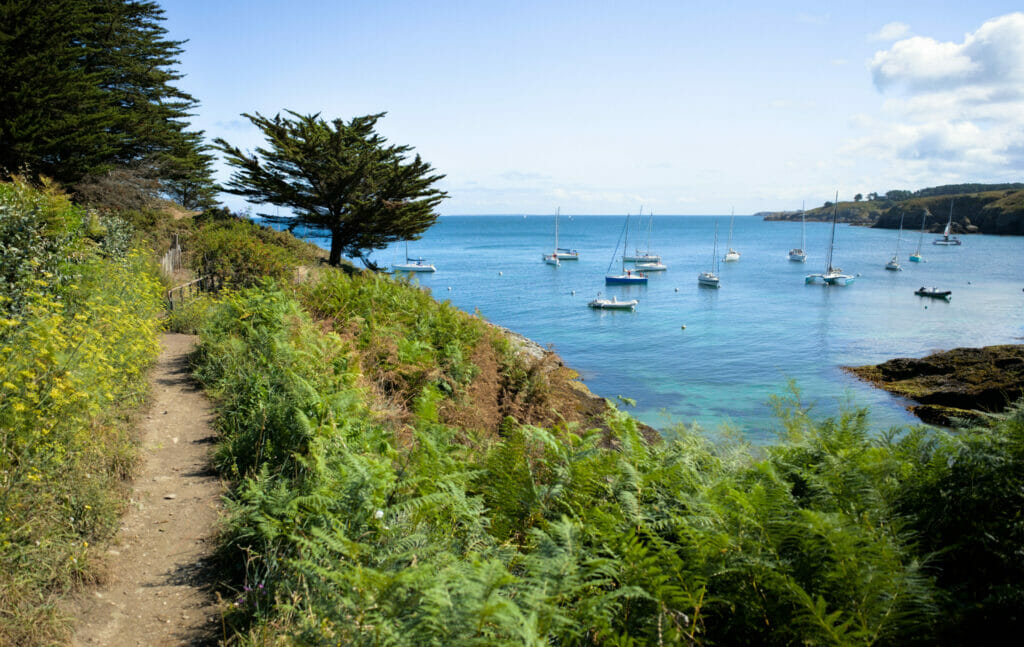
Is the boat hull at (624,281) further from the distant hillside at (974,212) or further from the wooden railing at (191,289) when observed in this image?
the distant hillside at (974,212)

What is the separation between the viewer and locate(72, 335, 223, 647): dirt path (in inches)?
152

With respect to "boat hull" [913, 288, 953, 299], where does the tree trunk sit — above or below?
above

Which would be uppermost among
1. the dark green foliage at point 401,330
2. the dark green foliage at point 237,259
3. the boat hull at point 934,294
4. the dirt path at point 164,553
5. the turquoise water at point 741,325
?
the dark green foliage at point 237,259

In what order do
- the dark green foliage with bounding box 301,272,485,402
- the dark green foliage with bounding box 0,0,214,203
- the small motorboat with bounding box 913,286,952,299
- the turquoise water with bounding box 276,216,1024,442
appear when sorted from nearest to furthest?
1. the dark green foliage with bounding box 301,272,485,402
2. the dark green foliage with bounding box 0,0,214,203
3. the turquoise water with bounding box 276,216,1024,442
4. the small motorboat with bounding box 913,286,952,299

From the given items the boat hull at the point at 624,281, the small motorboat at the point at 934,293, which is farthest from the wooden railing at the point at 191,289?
the small motorboat at the point at 934,293

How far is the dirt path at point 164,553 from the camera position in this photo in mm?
3861

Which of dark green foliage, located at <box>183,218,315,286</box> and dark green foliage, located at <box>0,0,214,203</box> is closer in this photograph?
dark green foliage, located at <box>183,218,315,286</box>

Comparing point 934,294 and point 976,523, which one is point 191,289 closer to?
point 976,523

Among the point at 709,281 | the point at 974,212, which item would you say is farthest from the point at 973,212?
the point at 709,281

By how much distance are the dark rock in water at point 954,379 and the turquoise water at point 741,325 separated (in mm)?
1143

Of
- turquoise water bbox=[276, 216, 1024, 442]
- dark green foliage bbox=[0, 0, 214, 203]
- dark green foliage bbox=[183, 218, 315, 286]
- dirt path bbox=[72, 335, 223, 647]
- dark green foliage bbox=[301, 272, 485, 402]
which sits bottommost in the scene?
turquoise water bbox=[276, 216, 1024, 442]

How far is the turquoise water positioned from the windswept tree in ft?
22.7

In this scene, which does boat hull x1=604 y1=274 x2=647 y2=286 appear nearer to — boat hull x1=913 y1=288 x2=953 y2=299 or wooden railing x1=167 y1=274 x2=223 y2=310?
boat hull x1=913 y1=288 x2=953 y2=299

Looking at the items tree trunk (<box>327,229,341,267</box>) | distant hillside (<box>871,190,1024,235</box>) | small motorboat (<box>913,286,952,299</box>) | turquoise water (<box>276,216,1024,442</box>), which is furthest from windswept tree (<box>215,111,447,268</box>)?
distant hillside (<box>871,190,1024,235</box>)
